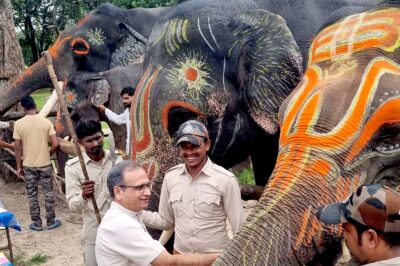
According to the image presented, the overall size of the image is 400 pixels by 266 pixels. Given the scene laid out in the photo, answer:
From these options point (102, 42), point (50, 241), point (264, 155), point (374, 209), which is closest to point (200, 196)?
point (374, 209)

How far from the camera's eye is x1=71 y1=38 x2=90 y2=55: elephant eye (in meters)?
6.51

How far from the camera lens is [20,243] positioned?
18.3ft

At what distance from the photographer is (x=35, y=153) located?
235 inches

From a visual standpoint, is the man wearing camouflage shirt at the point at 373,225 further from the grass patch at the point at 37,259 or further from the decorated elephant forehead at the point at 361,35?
the grass patch at the point at 37,259

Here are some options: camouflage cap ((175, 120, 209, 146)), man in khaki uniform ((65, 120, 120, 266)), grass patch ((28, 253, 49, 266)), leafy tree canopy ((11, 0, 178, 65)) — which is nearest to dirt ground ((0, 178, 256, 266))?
grass patch ((28, 253, 49, 266))

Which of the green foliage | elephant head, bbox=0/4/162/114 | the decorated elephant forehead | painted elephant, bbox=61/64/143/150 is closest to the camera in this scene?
the decorated elephant forehead

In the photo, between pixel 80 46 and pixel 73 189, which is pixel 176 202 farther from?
pixel 80 46

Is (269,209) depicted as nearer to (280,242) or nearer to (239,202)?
(280,242)

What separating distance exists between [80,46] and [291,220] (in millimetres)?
5022

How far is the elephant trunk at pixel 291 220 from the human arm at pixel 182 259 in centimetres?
28

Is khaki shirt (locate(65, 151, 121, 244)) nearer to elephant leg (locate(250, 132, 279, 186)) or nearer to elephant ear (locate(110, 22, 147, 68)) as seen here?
elephant leg (locate(250, 132, 279, 186))

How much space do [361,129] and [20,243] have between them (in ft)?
14.1

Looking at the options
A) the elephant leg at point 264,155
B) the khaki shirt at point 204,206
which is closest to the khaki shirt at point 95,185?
the khaki shirt at point 204,206

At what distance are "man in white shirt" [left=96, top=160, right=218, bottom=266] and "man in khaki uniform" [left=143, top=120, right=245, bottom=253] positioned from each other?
344 mm
